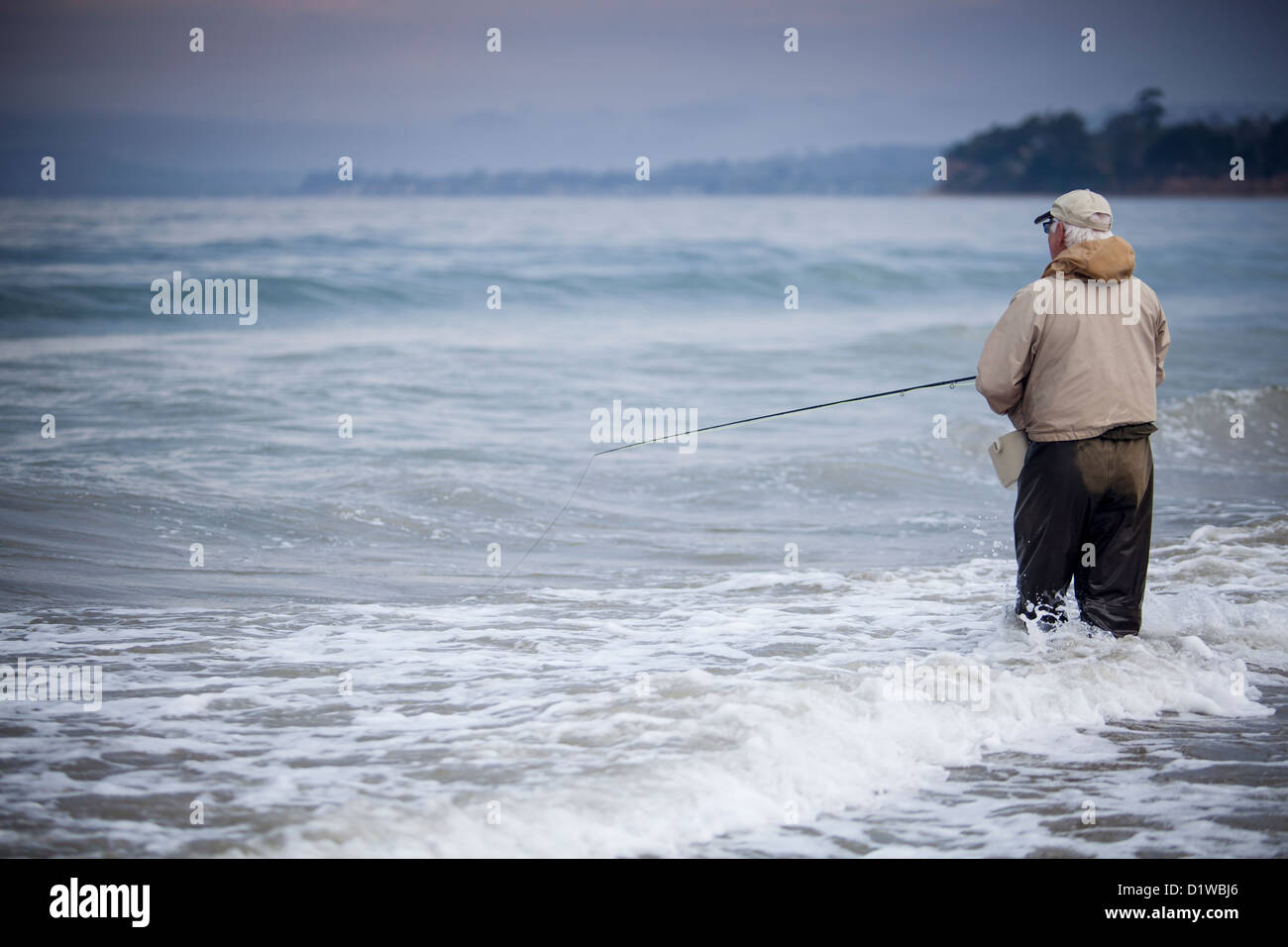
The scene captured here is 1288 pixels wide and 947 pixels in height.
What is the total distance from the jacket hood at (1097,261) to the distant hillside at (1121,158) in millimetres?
119339

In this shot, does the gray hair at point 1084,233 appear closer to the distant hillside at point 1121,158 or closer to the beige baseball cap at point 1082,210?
the beige baseball cap at point 1082,210

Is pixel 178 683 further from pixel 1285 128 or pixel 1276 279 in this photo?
pixel 1285 128

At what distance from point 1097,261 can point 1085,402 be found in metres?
0.53

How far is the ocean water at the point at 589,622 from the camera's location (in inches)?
139

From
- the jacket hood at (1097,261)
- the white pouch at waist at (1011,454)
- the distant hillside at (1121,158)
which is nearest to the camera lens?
the jacket hood at (1097,261)

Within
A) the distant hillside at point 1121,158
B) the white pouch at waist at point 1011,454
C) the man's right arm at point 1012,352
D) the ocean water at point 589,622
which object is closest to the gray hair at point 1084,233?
the man's right arm at point 1012,352

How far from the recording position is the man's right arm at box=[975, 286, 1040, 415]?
4.41 meters

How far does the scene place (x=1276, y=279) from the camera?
1289 inches

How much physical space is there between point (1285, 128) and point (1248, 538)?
133 metres

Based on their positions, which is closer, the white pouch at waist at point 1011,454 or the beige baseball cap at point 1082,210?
the beige baseball cap at point 1082,210

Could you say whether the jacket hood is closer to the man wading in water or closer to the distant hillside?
the man wading in water

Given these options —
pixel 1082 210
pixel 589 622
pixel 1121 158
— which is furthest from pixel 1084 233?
pixel 1121 158

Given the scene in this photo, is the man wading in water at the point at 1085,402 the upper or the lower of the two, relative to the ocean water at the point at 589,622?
upper
